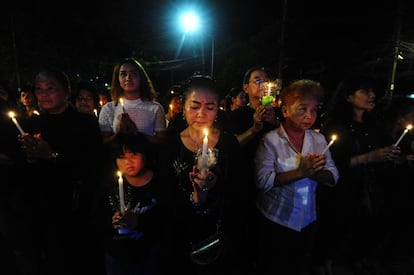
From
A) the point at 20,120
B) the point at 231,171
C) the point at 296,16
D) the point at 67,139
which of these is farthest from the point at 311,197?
the point at 296,16

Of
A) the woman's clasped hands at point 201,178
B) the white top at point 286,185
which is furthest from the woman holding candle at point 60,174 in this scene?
the white top at point 286,185

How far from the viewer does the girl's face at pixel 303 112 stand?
260cm

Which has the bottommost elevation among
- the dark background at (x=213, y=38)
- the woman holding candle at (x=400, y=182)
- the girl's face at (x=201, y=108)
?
the woman holding candle at (x=400, y=182)

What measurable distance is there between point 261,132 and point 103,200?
170 centimetres

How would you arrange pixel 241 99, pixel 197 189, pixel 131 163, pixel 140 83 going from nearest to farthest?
pixel 197 189, pixel 131 163, pixel 140 83, pixel 241 99

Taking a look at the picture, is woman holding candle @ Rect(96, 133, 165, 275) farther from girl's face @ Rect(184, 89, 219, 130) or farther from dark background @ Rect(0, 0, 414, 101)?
dark background @ Rect(0, 0, 414, 101)

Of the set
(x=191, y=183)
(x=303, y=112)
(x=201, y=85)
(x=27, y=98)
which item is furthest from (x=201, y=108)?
(x=27, y=98)

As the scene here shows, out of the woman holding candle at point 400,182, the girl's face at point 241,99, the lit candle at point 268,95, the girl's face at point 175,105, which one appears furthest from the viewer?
the girl's face at point 175,105

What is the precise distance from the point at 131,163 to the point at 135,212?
426mm

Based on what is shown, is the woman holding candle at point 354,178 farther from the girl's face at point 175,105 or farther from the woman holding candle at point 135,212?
the girl's face at point 175,105

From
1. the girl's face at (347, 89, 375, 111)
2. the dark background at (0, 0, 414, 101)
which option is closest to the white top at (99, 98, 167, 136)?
the girl's face at (347, 89, 375, 111)

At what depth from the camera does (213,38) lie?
56.4 ft

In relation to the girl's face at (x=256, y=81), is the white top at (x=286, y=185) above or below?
below

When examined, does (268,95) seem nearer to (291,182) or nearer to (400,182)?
(291,182)
